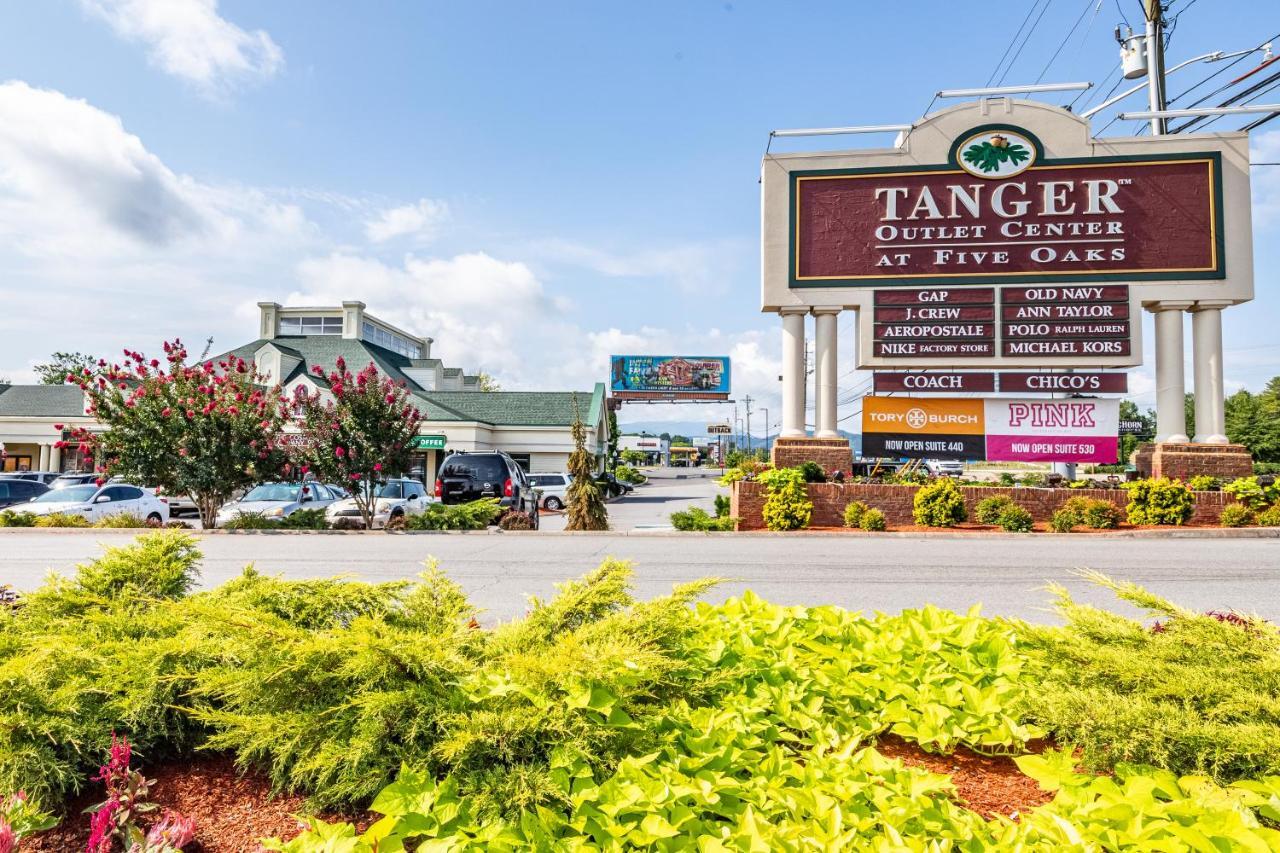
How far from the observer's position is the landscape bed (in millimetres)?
2084

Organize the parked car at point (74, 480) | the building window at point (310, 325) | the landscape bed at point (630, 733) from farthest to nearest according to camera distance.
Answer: the building window at point (310, 325), the parked car at point (74, 480), the landscape bed at point (630, 733)

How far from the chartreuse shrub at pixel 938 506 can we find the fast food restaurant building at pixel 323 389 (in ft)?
71.8

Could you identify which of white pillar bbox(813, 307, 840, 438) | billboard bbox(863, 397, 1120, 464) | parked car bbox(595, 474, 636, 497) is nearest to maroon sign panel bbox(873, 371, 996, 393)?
billboard bbox(863, 397, 1120, 464)

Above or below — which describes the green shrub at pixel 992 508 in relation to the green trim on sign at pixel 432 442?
below

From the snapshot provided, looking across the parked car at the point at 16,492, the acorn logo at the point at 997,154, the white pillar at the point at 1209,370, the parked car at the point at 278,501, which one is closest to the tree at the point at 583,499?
the parked car at the point at 278,501

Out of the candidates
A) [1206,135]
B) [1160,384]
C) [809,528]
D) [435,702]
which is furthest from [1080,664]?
[1206,135]

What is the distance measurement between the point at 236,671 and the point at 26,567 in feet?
37.4

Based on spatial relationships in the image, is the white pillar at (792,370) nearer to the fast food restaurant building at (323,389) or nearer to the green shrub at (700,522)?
the green shrub at (700,522)

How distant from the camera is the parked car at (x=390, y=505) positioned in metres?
19.4

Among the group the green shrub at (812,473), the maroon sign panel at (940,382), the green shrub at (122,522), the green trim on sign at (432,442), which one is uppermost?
the maroon sign panel at (940,382)

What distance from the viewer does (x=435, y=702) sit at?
244cm

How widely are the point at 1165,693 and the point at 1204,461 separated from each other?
1765 centimetres

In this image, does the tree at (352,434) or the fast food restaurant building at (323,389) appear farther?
the fast food restaurant building at (323,389)

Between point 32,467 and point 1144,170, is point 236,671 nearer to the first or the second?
point 1144,170
